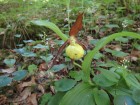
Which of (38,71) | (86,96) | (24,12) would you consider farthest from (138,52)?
(24,12)

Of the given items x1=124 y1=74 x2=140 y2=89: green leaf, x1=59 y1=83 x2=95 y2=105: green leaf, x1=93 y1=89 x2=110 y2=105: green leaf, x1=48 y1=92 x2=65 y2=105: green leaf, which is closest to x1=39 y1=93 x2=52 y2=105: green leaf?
x1=48 y1=92 x2=65 y2=105: green leaf

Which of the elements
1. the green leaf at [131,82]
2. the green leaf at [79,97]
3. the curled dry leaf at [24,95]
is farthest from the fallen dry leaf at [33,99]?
the green leaf at [131,82]

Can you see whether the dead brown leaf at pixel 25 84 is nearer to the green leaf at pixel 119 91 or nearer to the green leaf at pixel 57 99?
the green leaf at pixel 57 99

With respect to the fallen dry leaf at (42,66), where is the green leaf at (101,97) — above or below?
above

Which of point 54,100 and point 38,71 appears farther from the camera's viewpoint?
point 38,71

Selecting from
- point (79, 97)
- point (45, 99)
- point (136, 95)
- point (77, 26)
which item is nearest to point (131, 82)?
point (136, 95)

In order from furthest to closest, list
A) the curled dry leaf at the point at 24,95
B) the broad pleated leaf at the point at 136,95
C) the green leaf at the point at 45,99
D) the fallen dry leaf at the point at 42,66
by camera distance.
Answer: the fallen dry leaf at the point at 42,66, the curled dry leaf at the point at 24,95, the green leaf at the point at 45,99, the broad pleated leaf at the point at 136,95

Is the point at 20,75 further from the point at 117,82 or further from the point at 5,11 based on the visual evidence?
the point at 5,11
